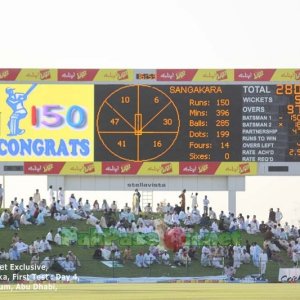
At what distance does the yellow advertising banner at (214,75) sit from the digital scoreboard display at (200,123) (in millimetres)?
299

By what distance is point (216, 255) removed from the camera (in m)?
49.3

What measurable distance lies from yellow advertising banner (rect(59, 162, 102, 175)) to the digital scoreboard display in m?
0.55

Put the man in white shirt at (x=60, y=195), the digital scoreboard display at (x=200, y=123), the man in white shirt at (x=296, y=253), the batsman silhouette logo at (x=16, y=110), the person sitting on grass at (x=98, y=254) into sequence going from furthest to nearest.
Answer: 1. the man in white shirt at (x=60, y=195)
2. the batsman silhouette logo at (x=16, y=110)
3. the digital scoreboard display at (x=200, y=123)
4. the man in white shirt at (x=296, y=253)
5. the person sitting on grass at (x=98, y=254)

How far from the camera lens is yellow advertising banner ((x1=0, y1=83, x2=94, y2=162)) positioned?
54281 millimetres

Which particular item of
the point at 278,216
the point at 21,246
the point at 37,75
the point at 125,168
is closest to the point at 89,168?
the point at 125,168

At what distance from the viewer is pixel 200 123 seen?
176ft

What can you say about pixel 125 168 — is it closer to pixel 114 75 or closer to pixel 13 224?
pixel 114 75

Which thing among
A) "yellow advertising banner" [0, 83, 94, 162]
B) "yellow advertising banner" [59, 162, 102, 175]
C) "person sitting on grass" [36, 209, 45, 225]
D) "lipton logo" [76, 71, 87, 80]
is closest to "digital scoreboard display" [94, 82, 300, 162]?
"yellow advertising banner" [59, 162, 102, 175]

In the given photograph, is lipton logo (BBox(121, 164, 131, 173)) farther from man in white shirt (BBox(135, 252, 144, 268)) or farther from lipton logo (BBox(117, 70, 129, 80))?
man in white shirt (BBox(135, 252, 144, 268))

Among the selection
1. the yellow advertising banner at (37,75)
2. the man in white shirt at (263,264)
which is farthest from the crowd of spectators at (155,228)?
the yellow advertising banner at (37,75)

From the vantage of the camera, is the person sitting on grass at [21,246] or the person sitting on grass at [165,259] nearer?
the person sitting on grass at [21,246]

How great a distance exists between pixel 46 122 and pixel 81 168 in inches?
98.7

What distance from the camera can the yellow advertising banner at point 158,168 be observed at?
54.0 meters

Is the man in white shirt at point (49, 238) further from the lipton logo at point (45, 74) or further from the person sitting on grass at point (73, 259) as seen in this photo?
the lipton logo at point (45, 74)
